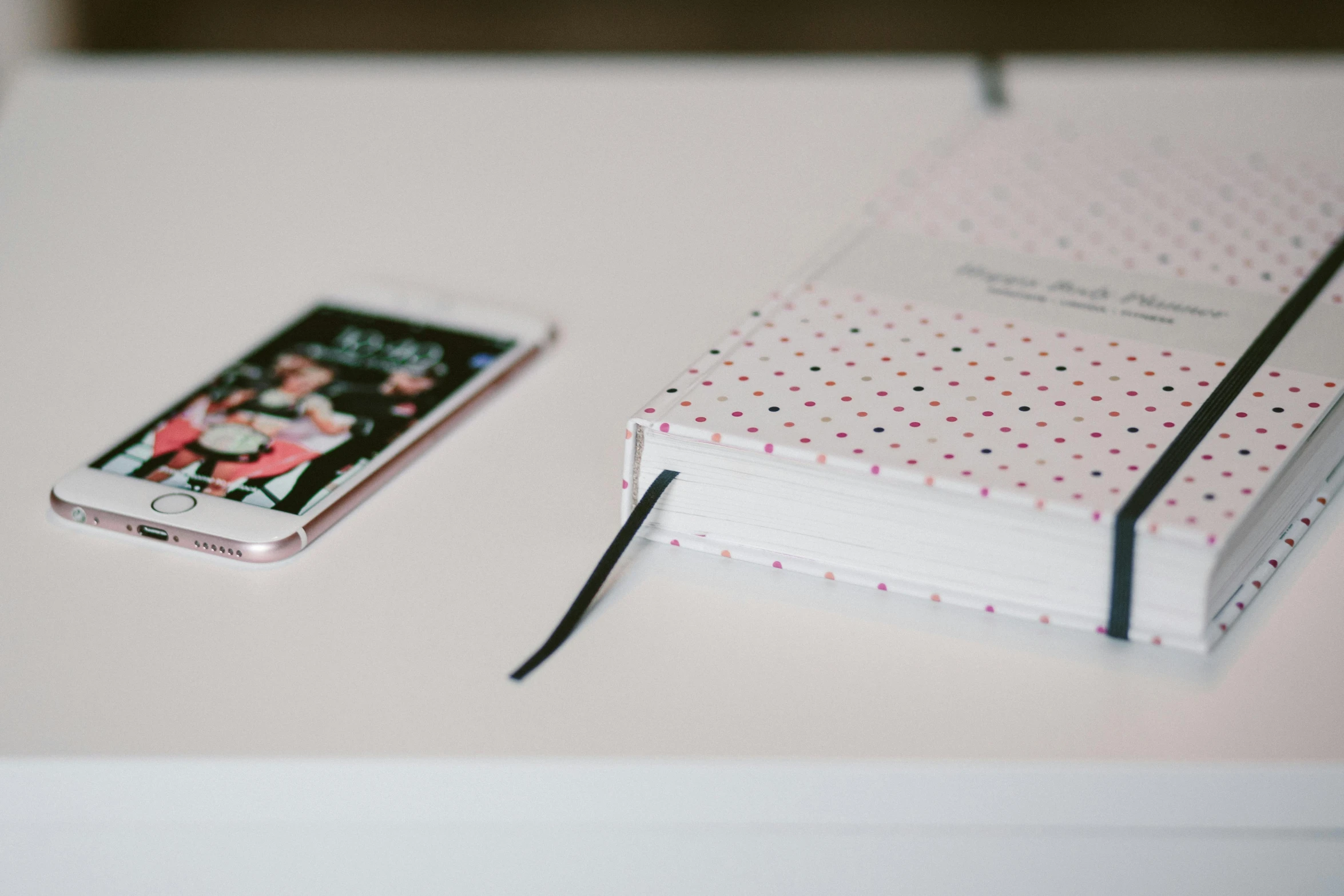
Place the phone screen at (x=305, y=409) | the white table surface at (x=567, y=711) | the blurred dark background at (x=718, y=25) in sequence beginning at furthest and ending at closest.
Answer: the blurred dark background at (x=718, y=25) < the phone screen at (x=305, y=409) < the white table surface at (x=567, y=711)

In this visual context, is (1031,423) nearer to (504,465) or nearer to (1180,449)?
(1180,449)

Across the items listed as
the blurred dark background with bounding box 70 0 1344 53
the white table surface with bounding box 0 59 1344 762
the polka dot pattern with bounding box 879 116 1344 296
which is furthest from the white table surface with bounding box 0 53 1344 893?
the blurred dark background with bounding box 70 0 1344 53

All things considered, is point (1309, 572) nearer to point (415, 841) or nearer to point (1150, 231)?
point (1150, 231)

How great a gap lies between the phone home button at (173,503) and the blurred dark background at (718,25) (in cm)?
212

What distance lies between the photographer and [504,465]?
586 mm

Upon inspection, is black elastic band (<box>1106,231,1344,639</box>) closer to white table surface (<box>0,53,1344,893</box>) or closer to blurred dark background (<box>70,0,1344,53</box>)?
white table surface (<box>0,53,1344,893</box>)

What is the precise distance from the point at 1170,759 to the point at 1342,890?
104mm

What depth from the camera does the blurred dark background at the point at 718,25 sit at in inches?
98.7

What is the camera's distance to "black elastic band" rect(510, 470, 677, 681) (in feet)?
1.55

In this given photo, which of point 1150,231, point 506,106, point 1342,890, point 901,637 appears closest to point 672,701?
point 901,637

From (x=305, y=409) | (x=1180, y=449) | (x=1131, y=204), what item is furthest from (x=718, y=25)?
(x=1180, y=449)

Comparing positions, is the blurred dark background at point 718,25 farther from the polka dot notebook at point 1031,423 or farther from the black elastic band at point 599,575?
the black elastic band at point 599,575


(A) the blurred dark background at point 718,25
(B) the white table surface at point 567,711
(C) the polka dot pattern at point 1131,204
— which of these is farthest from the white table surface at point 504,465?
(A) the blurred dark background at point 718,25

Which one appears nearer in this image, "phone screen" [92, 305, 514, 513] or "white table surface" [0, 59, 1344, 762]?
"white table surface" [0, 59, 1344, 762]
